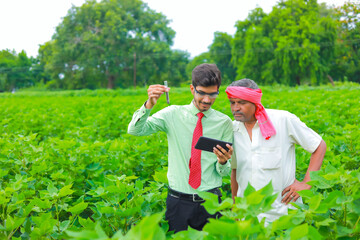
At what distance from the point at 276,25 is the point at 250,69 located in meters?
6.43

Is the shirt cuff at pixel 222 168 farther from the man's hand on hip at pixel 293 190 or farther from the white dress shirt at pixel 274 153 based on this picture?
the man's hand on hip at pixel 293 190

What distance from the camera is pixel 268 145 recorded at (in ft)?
7.76

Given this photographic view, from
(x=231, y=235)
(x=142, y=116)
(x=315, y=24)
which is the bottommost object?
(x=231, y=235)

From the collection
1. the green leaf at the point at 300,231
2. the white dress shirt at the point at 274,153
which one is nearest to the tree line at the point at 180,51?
the white dress shirt at the point at 274,153

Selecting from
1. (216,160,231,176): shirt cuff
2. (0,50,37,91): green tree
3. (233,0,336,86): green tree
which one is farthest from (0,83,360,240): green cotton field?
(0,50,37,91): green tree

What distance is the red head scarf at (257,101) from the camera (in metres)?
2.29

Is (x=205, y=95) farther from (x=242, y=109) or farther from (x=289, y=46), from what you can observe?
(x=289, y=46)

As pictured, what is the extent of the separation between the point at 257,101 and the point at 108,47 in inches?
1808

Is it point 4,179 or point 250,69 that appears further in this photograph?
point 250,69

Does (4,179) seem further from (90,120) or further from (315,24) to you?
(315,24)

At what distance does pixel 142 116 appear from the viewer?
7.82 feet

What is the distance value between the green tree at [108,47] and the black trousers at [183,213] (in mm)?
42555

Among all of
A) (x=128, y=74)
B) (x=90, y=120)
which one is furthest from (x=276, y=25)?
(x=90, y=120)

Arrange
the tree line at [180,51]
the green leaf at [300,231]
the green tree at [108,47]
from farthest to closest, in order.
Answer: the green tree at [108,47]
the tree line at [180,51]
the green leaf at [300,231]
